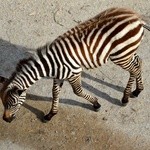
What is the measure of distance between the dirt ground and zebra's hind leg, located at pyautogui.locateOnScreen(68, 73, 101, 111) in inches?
7.1

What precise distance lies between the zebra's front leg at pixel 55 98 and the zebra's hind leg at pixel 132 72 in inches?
41.0

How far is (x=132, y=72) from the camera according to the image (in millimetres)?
6551

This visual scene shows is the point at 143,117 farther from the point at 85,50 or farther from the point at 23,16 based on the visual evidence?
the point at 23,16

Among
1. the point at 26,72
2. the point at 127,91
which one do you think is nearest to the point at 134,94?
the point at 127,91

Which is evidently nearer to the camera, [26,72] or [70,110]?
[26,72]

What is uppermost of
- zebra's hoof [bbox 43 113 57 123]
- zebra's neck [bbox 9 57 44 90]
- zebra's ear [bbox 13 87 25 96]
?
zebra's neck [bbox 9 57 44 90]

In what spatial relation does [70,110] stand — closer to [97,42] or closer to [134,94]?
[134,94]

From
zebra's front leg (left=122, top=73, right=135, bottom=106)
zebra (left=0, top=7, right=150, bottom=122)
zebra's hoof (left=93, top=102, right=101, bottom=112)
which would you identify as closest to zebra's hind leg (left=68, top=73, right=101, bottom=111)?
zebra's hoof (left=93, top=102, right=101, bottom=112)

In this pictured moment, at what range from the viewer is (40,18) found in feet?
27.8

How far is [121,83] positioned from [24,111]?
191 centimetres

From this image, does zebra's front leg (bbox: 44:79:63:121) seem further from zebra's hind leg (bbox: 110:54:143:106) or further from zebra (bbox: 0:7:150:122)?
zebra's hind leg (bbox: 110:54:143:106)

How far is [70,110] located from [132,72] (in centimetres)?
140

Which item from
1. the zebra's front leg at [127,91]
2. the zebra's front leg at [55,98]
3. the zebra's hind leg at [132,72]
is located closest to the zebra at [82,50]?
the zebra's hind leg at [132,72]

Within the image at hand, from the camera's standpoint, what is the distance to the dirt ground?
6781 mm
